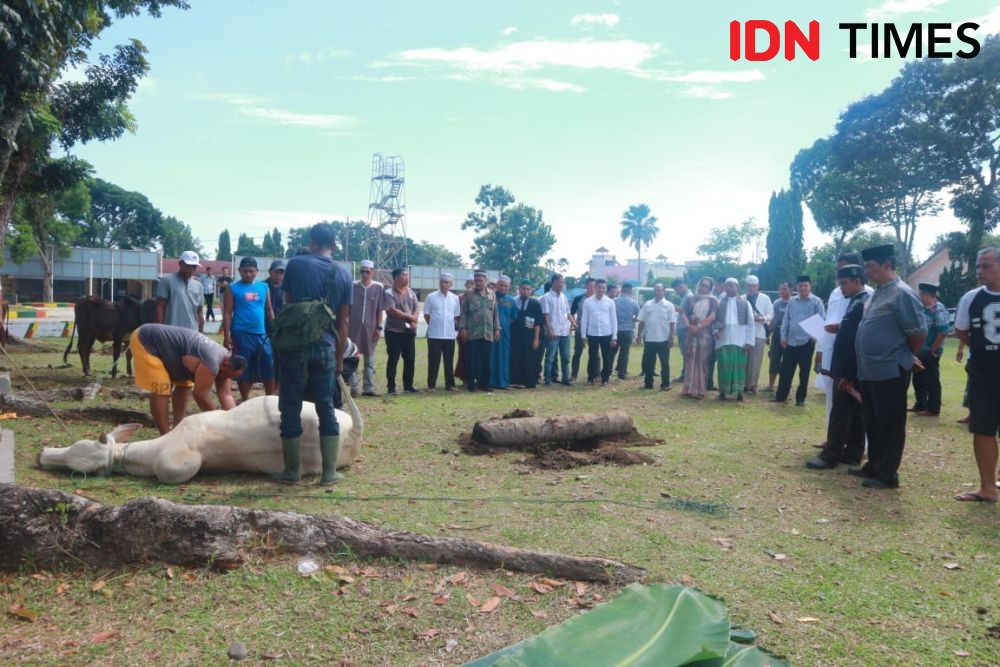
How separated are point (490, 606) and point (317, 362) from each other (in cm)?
261

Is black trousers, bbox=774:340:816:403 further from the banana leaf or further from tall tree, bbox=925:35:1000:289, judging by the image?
tall tree, bbox=925:35:1000:289

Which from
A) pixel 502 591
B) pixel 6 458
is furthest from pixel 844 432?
pixel 6 458

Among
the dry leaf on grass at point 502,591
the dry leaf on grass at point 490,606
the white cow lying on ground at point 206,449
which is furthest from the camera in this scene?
the white cow lying on ground at point 206,449

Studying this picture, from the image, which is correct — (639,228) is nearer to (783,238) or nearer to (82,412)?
(783,238)

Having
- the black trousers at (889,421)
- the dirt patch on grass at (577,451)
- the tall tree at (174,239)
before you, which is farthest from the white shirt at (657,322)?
the tall tree at (174,239)

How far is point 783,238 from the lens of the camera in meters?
49.2

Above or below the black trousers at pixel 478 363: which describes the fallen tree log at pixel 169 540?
below

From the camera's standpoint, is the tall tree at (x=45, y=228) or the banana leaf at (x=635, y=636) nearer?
the banana leaf at (x=635, y=636)

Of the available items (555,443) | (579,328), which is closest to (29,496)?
(555,443)

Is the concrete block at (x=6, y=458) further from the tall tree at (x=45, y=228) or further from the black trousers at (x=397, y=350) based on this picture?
the tall tree at (x=45, y=228)

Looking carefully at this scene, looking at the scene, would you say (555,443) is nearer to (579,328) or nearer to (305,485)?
(305,485)

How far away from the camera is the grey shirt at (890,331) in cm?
577

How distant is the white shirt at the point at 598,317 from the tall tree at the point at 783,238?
38.3 metres

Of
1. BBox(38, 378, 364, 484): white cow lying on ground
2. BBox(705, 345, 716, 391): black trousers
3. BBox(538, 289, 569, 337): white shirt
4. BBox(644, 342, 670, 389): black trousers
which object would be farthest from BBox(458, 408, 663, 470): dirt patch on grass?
BBox(538, 289, 569, 337): white shirt
